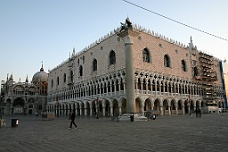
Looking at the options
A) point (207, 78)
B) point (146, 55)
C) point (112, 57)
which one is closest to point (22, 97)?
point (112, 57)

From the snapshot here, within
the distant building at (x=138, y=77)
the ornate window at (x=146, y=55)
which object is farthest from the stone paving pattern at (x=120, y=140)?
the ornate window at (x=146, y=55)

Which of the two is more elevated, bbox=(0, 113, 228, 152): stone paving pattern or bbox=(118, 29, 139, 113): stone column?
bbox=(118, 29, 139, 113): stone column

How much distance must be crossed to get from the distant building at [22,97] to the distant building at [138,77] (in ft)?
68.7

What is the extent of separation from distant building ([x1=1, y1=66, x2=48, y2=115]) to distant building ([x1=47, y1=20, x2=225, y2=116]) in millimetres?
20927

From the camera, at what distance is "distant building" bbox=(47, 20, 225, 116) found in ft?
99.6

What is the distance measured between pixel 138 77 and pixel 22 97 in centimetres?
5003

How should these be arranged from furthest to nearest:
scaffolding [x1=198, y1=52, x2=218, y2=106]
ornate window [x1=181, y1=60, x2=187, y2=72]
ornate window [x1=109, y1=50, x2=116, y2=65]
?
scaffolding [x1=198, y1=52, x2=218, y2=106]
ornate window [x1=181, y1=60, x2=187, y2=72]
ornate window [x1=109, y1=50, x2=116, y2=65]

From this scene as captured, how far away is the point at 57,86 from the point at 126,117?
38509 mm

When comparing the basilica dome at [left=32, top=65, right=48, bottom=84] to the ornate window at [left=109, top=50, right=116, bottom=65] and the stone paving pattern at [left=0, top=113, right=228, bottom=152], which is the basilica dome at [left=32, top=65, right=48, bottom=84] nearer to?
the ornate window at [left=109, top=50, right=116, bottom=65]

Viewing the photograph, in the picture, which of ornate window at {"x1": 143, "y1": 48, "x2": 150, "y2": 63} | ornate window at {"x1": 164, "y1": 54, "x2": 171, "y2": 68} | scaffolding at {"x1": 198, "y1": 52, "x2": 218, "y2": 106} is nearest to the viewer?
ornate window at {"x1": 143, "y1": 48, "x2": 150, "y2": 63}

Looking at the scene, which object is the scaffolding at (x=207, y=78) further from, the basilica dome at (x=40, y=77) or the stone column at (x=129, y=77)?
the basilica dome at (x=40, y=77)

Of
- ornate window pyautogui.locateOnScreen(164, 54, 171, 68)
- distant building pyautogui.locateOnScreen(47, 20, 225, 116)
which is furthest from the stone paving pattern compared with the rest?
ornate window pyautogui.locateOnScreen(164, 54, 171, 68)

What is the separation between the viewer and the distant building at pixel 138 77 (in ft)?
99.6

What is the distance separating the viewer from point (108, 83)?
1325 inches
